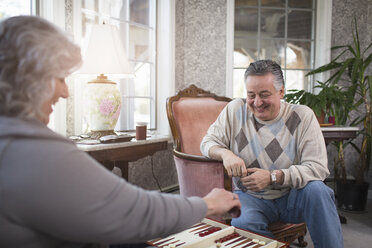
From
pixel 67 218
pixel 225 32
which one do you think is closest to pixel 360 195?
pixel 225 32

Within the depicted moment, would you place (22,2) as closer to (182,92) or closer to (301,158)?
(182,92)

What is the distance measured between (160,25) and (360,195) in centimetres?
258

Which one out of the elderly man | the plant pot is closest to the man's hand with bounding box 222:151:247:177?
the elderly man

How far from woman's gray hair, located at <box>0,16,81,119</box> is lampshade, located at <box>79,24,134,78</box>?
1493 millimetres

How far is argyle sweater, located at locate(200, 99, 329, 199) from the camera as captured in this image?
5.38 feet

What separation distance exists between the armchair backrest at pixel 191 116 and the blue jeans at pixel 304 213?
0.74m

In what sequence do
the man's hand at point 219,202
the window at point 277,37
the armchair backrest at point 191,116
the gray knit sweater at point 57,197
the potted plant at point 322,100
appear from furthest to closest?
the window at point 277,37 < the potted plant at point 322,100 < the armchair backrest at point 191,116 < the man's hand at point 219,202 < the gray knit sweater at point 57,197

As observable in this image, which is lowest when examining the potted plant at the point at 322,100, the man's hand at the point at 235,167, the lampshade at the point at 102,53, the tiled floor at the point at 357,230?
the tiled floor at the point at 357,230

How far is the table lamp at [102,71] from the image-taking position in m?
2.19

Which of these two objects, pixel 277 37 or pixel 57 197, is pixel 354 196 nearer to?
pixel 277 37

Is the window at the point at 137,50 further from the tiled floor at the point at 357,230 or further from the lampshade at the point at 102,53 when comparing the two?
the tiled floor at the point at 357,230

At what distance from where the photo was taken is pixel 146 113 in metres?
3.58

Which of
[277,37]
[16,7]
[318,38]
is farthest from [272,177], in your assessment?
[318,38]

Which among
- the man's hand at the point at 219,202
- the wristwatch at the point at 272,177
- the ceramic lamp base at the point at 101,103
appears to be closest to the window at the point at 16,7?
the ceramic lamp base at the point at 101,103
